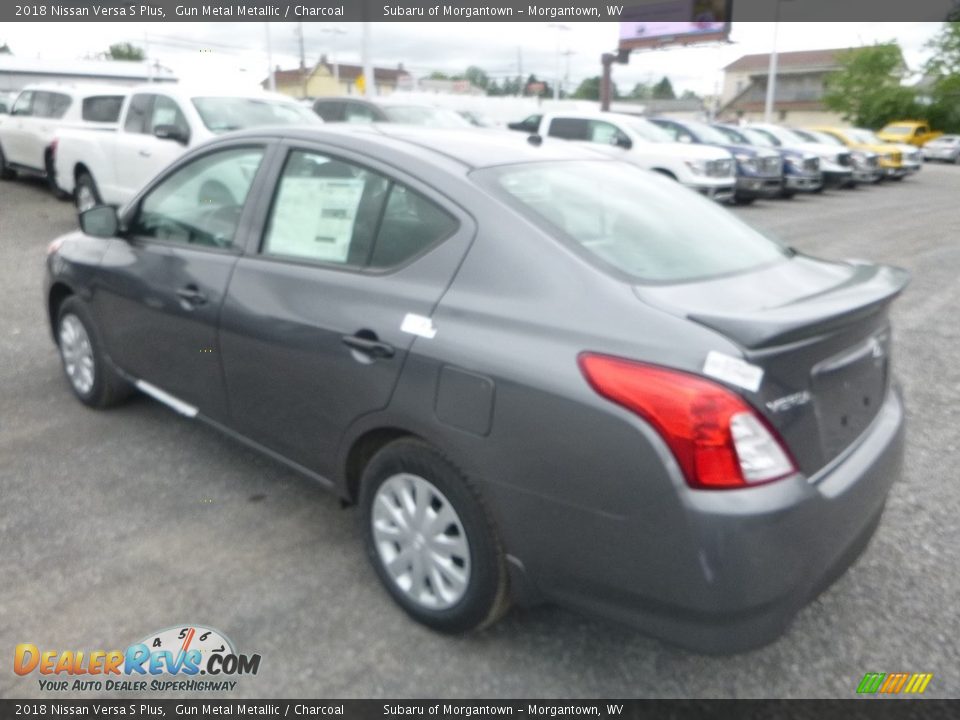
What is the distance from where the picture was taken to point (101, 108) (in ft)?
41.2

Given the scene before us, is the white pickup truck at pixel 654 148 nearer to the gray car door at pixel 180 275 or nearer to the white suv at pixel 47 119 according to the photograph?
the white suv at pixel 47 119

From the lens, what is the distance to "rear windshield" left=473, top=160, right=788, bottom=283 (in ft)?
8.64

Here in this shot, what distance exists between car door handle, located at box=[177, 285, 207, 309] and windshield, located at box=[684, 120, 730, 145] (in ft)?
50.3

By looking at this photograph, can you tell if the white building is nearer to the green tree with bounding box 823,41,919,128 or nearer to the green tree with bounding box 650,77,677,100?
the green tree with bounding box 823,41,919,128

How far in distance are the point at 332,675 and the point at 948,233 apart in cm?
1320

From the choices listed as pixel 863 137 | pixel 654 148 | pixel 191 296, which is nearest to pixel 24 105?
pixel 654 148

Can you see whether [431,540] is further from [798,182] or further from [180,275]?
[798,182]

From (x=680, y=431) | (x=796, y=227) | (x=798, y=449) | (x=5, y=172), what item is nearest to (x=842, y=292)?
(x=798, y=449)

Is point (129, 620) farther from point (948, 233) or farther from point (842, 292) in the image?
point (948, 233)

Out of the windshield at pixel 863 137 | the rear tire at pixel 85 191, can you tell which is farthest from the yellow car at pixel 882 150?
the rear tire at pixel 85 191

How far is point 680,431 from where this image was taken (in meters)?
2.08

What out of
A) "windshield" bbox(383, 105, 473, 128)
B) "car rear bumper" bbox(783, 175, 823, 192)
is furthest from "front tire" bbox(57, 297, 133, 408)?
"car rear bumper" bbox(783, 175, 823, 192)

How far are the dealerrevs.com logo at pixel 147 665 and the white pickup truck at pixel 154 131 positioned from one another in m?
7.18

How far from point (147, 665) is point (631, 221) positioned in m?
2.18
